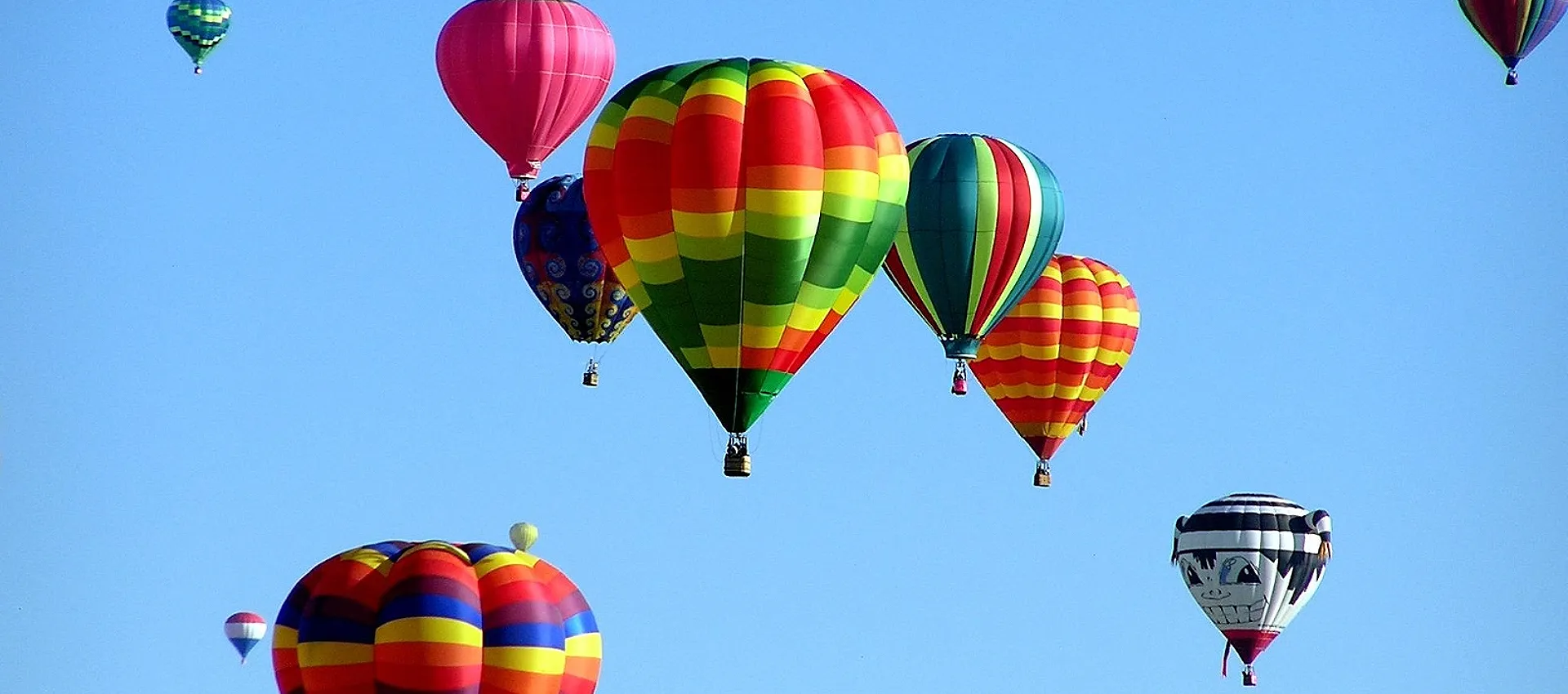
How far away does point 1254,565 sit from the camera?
5188 centimetres

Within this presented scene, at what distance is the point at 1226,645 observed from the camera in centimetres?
5272

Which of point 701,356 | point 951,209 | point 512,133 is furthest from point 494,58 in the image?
point 701,356

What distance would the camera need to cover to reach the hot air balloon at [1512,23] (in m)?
51.9

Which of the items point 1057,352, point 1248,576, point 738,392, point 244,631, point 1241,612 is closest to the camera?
point 738,392

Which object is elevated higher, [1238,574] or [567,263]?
[567,263]

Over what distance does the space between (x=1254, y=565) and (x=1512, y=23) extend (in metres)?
7.11

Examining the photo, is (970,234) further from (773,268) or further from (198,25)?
(198,25)

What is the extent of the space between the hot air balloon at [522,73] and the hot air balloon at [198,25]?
15509 mm

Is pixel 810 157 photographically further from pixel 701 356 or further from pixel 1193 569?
pixel 1193 569

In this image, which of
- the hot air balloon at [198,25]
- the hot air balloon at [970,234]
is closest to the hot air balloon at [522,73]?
the hot air balloon at [970,234]

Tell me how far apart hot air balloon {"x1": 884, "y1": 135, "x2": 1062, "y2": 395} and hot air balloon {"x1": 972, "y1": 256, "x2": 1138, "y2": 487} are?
4127 millimetres

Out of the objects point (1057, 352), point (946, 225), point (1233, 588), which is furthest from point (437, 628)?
point (1233, 588)

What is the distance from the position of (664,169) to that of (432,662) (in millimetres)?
5006

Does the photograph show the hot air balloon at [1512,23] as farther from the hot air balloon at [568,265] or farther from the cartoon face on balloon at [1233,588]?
the hot air balloon at [568,265]
